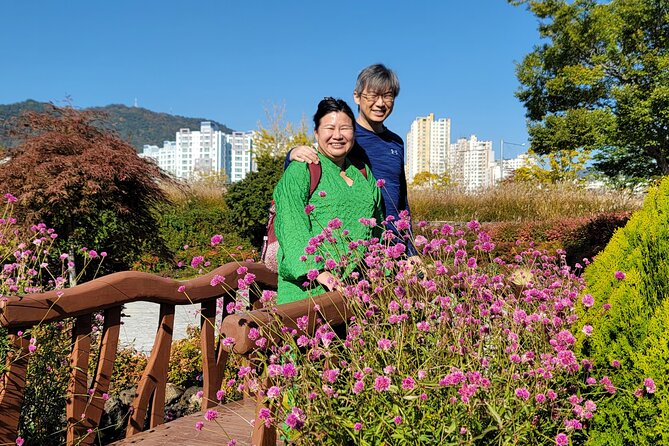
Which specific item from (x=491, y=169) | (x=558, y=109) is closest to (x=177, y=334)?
(x=558, y=109)

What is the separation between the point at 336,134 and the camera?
7.84 ft

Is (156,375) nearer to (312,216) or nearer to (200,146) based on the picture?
(312,216)

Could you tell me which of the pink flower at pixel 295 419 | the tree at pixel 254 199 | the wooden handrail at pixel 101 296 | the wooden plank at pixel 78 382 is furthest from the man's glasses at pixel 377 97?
the tree at pixel 254 199

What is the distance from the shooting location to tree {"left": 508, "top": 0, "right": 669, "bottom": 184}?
47.3 ft

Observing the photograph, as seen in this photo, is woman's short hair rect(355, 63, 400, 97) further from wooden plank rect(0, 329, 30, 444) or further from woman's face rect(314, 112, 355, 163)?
wooden plank rect(0, 329, 30, 444)

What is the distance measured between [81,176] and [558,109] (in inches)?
559

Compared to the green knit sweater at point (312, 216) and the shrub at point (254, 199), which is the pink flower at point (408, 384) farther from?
the shrub at point (254, 199)

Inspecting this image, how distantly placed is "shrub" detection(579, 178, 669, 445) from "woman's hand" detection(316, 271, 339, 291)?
2.66ft

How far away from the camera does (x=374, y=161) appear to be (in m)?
3.00

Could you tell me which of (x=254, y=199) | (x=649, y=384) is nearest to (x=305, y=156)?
(x=649, y=384)

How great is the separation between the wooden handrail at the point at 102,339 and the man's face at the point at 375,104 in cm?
105

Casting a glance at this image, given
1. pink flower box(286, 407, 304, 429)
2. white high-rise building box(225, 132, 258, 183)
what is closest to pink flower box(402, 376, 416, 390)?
pink flower box(286, 407, 304, 429)

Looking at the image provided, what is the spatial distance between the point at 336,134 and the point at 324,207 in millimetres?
311

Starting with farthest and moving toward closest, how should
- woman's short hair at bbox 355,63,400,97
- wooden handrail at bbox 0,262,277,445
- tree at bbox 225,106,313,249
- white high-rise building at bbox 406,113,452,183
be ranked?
white high-rise building at bbox 406,113,452,183 → tree at bbox 225,106,313,249 → woman's short hair at bbox 355,63,400,97 → wooden handrail at bbox 0,262,277,445
